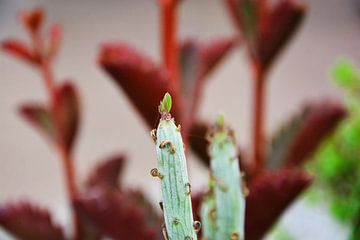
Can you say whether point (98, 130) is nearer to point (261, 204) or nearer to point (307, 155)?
point (307, 155)

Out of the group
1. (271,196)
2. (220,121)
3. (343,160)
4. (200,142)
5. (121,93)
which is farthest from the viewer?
(121,93)

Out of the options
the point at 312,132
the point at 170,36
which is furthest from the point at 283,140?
the point at 170,36

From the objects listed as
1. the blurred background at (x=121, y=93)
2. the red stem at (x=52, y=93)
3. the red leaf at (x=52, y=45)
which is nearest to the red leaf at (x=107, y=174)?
the red stem at (x=52, y=93)

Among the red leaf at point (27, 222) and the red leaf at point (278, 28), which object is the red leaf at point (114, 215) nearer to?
the red leaf at point (27, 222)

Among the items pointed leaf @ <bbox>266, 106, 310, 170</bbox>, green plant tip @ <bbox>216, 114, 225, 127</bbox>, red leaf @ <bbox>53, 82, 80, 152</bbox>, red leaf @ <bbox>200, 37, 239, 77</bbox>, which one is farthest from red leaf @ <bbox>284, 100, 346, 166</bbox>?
green plant tip @ <bbox>216, 114, 225, 127</bbox>

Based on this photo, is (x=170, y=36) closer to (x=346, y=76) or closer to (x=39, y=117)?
(x=39, y=117)

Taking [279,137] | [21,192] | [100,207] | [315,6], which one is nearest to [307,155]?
[279,137]
